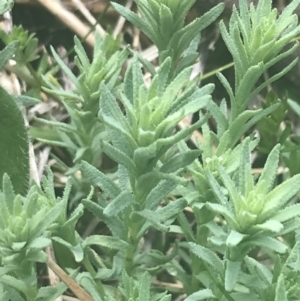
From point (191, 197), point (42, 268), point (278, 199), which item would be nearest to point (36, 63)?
point (42, 268)

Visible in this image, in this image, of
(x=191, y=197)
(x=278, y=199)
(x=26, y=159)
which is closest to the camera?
(x=278, y=199)

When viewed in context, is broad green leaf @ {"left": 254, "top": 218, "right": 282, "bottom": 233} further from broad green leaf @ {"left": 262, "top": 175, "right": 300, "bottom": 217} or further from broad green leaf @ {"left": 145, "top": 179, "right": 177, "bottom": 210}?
broad green leaf @ {"left": 145, "top": 179, "right": 177, "bottom": 210}

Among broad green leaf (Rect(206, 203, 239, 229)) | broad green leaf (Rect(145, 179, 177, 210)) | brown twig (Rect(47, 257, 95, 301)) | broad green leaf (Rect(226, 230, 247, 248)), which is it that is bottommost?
brown twig (Rect(47, 257, 95, 301))

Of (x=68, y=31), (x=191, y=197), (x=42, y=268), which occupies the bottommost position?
(x=42, y=268)

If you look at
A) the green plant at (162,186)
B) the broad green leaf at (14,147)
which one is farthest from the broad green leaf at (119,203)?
the broad green leaf at (14,147)

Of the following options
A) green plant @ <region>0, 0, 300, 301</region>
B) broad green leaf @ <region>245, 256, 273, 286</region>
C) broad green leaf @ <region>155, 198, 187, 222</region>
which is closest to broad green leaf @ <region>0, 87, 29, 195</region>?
green plant @ <region>0, 0, 300, 301</region>

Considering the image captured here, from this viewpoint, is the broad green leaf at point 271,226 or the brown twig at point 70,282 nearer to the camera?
the broad green leaf at point 271,226

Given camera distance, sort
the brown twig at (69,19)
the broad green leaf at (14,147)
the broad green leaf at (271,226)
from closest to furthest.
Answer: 1. the broad green leaf at (271,226)
2. the broad green leaf at (14,147)
3. the brown twig at (69,19)

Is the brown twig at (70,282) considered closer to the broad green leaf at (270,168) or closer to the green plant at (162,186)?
the green plant at (162,186)

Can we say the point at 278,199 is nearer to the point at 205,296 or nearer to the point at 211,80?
the point at 205,296
